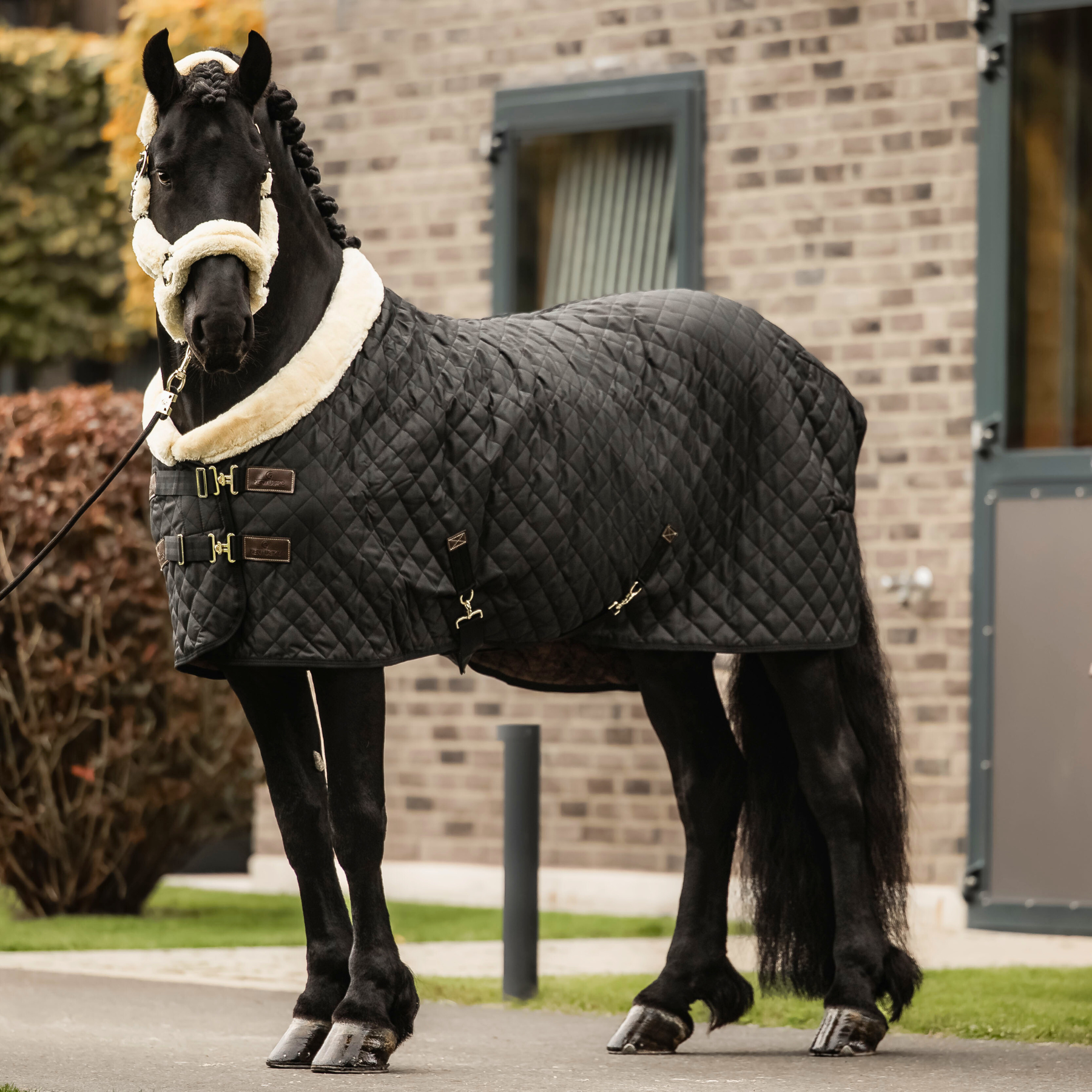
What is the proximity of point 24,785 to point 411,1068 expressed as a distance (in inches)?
171

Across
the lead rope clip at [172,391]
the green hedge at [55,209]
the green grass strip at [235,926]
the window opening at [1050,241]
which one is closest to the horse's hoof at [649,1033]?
the lead rope clip at [172,391]

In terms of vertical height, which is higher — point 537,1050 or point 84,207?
point 84,207

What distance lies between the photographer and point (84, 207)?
1353 centimetres

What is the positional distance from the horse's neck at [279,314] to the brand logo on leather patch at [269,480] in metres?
0.18

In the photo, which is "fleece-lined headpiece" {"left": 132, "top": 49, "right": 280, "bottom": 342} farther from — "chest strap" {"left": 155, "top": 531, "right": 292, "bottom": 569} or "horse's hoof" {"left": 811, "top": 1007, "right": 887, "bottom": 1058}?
"horse's hoof" {"left": 811, "top": 1007, "right": 887, "bottom": 1058}

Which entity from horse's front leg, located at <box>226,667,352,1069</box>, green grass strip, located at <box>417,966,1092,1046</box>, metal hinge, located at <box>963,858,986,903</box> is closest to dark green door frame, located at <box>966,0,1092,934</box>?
metal hinge, located at <box>963,858,986,903</box>

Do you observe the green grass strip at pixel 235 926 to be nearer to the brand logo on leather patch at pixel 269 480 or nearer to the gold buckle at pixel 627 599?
the gold buckle at pixel 627 599

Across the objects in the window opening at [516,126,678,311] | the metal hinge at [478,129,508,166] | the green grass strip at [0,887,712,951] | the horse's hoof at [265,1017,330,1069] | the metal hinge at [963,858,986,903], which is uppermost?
the metal hinge at [478,129,508,166]

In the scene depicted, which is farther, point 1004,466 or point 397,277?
point 397,277

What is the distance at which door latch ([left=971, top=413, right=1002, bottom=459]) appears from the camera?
8.73m

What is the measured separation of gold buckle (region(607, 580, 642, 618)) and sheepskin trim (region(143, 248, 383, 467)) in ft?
3.32

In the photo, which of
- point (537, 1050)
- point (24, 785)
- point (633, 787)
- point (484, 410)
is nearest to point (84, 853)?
point (24, 785)

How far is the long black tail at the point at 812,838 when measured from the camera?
549 cm

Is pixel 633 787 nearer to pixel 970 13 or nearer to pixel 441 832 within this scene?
pixel 441 832
